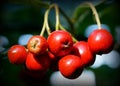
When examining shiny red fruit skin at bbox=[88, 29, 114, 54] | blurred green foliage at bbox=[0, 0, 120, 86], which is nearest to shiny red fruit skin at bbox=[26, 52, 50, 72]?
shiny red fruit skin at bbox=[88, 29, 114, 54]

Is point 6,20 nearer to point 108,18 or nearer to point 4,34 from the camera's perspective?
point 4,34

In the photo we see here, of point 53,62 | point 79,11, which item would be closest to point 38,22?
point 79,11

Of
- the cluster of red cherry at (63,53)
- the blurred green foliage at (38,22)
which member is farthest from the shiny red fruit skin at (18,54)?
the blurred green foliage at (38,22)

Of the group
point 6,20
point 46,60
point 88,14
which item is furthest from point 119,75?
point 46,60

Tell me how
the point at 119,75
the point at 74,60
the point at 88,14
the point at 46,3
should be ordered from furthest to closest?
the point at 119,75, the point at 88,14, the point at 46,3, the point at 74,60

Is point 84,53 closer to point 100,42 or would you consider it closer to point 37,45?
point 100,42

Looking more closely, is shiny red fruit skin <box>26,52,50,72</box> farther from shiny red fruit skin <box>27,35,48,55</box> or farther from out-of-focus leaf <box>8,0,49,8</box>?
out-of-focus leaf <box>8,0,49,8</box>

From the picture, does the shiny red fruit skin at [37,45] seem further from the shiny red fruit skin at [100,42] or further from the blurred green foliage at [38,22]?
the blurred green foliage at [38,22]
